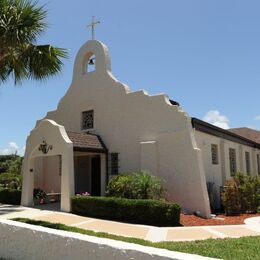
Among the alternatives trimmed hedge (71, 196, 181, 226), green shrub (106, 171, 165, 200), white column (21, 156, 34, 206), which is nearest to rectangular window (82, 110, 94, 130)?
white column (21, 156, 34, 206)

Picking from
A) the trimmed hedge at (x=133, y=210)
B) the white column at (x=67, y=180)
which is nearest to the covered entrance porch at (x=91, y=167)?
the white column at (x=67, y=180)

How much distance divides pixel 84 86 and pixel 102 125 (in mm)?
2637

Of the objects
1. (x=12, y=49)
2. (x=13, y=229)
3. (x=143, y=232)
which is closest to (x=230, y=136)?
(x=143, y=232)

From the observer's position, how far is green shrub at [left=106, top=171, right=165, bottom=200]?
1408 centimetres

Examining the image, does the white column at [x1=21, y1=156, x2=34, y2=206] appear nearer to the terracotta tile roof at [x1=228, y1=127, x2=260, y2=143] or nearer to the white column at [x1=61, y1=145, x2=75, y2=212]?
the white column at [x1=61, y1=145, x2=75, y2=212]

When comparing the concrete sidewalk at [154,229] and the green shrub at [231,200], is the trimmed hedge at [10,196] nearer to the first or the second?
the concrete sidewalk at [154,229]

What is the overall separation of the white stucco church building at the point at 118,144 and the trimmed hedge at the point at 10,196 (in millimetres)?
753

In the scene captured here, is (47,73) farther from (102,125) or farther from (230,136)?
(230,136)

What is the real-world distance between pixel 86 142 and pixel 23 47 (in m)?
6.27

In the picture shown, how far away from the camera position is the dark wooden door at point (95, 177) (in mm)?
19484

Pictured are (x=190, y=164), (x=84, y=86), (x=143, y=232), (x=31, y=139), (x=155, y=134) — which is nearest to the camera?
(x=143, y=232)

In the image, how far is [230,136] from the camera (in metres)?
21.0

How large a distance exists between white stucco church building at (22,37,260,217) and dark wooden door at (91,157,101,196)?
0.06 metres

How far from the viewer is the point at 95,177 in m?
19.6
